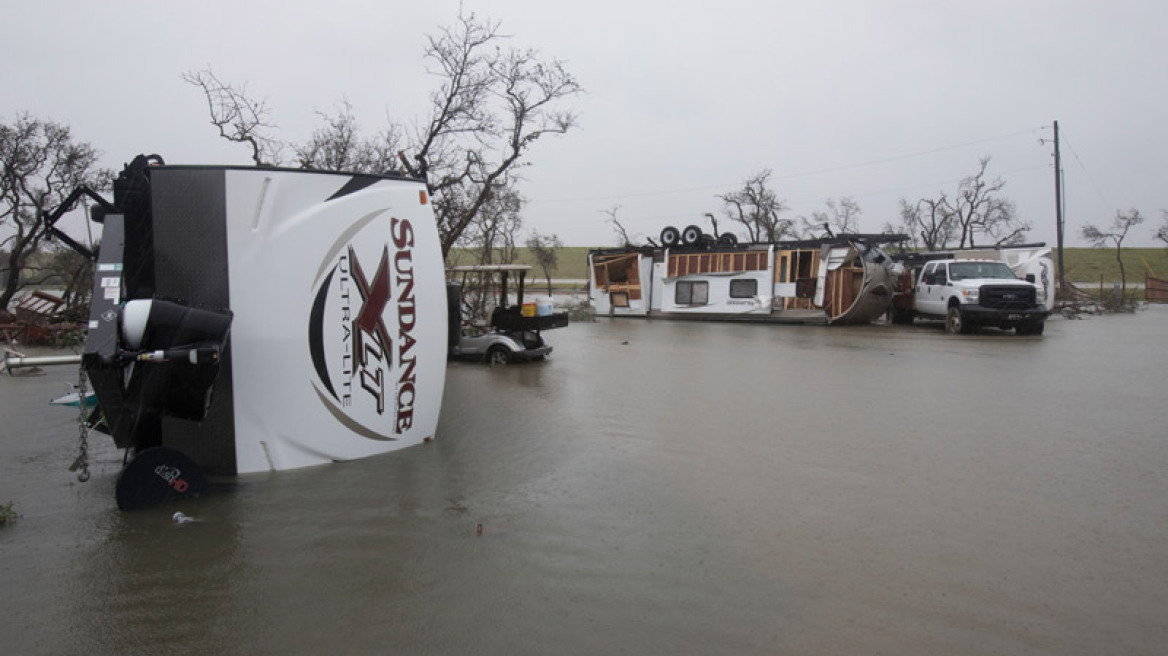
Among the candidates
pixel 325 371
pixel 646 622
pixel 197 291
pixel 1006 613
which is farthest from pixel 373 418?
pixel 1006 613

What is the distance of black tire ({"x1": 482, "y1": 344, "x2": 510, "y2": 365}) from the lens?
12938mm

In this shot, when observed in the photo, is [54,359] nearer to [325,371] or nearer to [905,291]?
[325,371]

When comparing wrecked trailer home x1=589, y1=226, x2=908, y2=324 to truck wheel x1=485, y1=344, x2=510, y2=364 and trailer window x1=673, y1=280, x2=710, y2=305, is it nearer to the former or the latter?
trailer window x1=673, y1=280, x2=710, y2=305

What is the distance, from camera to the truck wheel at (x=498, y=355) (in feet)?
42.4

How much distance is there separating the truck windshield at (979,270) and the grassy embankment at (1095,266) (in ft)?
120

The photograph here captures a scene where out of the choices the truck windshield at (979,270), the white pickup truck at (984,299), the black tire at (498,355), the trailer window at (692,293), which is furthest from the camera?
the trailer window at (692,293)

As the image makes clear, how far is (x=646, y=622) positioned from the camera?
342 centimetres

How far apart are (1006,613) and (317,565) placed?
362 centimetres

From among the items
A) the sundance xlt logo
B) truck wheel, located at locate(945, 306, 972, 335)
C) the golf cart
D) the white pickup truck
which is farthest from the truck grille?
the sundance xlt logo

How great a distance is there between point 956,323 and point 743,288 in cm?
676

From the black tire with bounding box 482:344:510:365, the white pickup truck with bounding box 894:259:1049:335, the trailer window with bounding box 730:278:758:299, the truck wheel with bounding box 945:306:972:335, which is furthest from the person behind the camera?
the trailer window with bounding box 730:278:758:299

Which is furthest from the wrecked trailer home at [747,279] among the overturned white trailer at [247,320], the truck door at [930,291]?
the overturned white trailer at [247,320]

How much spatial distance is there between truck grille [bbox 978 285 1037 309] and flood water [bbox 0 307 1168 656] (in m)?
11.5

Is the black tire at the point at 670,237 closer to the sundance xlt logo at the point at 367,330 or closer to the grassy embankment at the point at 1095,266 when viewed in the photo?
the sundance xlt logo at the point at 367,330
